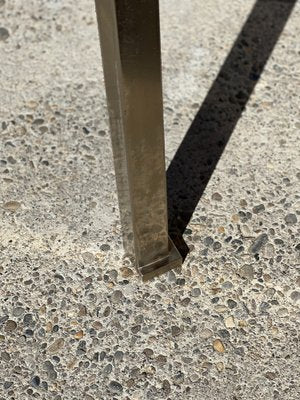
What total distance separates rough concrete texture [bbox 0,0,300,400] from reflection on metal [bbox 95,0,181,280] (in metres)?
0.16

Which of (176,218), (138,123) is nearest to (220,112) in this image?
(176,218)

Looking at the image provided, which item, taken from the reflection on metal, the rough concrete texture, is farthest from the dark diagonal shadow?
the reflection on metal

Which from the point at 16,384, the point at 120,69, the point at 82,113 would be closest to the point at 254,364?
the point at 16,384

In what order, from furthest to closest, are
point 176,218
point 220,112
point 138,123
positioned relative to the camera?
point 220,112 → point 176,218 → point 138,123

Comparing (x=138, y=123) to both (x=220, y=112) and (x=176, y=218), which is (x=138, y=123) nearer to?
(x=176, y=218)

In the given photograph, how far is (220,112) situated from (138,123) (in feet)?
3.89

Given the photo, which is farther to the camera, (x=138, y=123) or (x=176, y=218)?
(x=176, y=218)

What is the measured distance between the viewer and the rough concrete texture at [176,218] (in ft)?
7.79

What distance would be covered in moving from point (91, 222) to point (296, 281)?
31.4 inches

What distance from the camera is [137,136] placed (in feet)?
6.62

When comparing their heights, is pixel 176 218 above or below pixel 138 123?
below

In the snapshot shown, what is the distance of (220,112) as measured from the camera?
10.2 feet

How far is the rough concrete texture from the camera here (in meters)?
2.38

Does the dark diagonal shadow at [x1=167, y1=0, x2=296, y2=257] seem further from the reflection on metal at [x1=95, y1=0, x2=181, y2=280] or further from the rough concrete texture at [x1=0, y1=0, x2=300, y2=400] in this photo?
the reflection on metal at [x1=95, y1=0, x2=181, y2=280]
